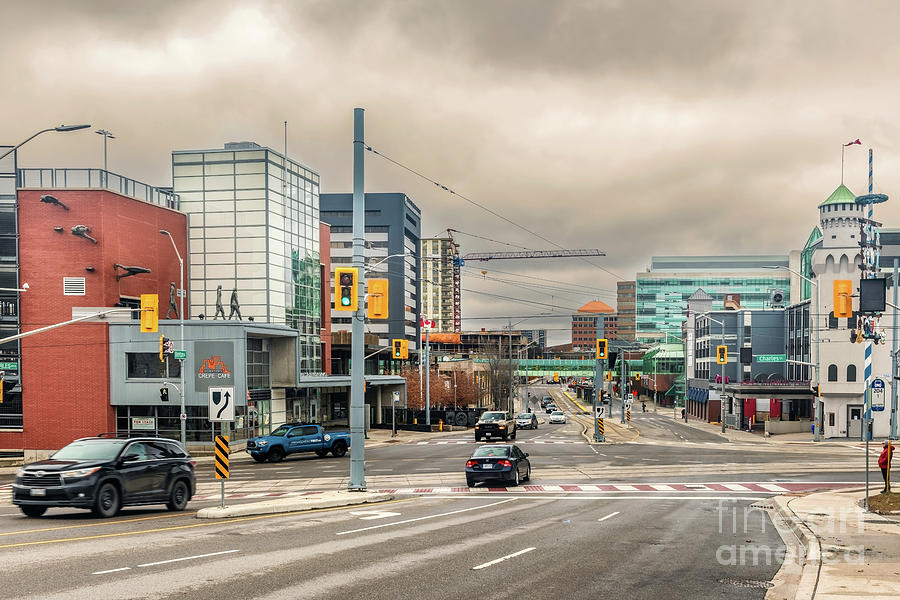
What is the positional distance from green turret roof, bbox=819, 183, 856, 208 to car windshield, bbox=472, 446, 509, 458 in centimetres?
4577

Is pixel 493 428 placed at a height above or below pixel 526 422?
above

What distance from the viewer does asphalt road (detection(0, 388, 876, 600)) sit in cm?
1106

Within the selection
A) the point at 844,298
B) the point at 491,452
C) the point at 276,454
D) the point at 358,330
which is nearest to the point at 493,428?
the point at 276,454

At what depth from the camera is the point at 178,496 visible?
68.6 feet

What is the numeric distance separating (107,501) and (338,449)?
27792 mm

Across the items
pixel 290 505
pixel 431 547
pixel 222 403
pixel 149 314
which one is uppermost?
pixel 149 314

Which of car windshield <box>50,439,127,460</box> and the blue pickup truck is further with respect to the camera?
the blue pickup truck

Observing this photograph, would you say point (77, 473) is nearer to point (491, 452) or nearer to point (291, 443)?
point (491, 452)

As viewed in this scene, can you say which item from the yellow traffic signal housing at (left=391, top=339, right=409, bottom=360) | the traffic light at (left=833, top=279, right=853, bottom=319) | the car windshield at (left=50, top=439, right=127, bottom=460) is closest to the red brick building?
the yellow traffic signal housing at (left=391, top=339, right=409, bottom=360)

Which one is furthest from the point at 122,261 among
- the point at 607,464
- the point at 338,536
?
the point at 338,536

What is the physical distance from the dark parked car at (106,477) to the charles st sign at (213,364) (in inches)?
1202

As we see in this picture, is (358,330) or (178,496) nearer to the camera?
(178,496)

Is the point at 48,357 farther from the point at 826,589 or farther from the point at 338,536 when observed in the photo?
the point at 826,589

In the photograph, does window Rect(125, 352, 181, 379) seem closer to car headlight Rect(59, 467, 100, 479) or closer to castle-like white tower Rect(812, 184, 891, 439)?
car headlight Rect(59, 467, 100, 479)
